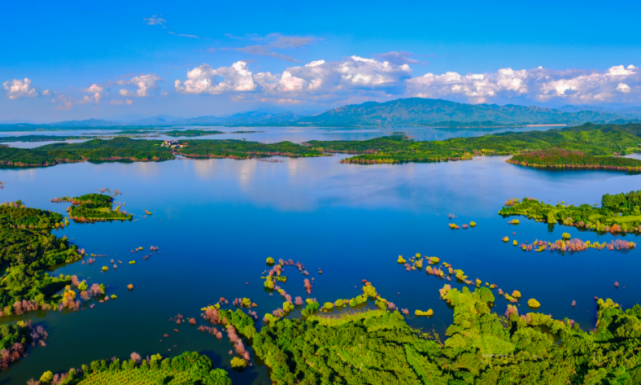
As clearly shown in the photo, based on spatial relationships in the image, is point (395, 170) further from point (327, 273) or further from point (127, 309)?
point (127, 309)

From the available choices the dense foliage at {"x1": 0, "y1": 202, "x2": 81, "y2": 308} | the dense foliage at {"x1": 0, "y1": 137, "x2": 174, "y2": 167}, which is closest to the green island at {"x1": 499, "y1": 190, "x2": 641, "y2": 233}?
the dense foliage at {"x1": 0, "y1": 202, "x2": 81, "y2": 308}

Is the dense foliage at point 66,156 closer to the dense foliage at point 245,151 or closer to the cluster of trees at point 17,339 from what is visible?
the dense foliage at point 245,151

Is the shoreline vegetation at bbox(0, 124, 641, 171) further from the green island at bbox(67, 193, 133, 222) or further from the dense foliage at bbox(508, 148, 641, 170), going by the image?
the green island at bbox(67, 193, 133, 222)

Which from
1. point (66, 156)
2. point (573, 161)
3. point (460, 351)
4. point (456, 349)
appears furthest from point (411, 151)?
point (460, 351)

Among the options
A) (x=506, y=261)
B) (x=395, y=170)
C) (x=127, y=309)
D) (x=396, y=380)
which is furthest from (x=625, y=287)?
(x=395, y=170)

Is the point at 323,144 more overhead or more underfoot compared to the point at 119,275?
more overhead
